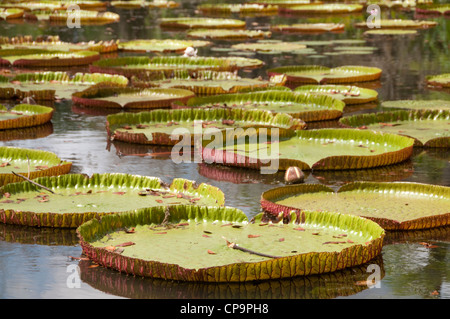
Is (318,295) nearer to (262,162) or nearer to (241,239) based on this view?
(241,239)

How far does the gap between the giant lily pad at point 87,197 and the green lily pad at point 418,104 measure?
5.57m

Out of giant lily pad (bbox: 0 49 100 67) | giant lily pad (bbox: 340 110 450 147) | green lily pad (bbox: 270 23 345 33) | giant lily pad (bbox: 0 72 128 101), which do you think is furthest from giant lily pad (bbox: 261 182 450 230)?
green lily pad (bbox: 270 23 345 33)

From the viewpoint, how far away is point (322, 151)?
9438 mm

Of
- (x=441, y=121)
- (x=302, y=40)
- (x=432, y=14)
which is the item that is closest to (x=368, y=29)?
(x=302, y=40)

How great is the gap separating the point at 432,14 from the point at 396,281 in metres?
24.2

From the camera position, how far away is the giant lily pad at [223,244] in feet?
18.5

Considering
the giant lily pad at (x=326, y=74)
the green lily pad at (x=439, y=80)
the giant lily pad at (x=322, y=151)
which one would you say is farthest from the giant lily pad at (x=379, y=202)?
the green lily pad at (x=439, y=80)

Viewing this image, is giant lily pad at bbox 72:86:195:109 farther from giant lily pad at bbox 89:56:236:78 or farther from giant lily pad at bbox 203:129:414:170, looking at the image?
giant lily pad at bbox 203:129:414:170

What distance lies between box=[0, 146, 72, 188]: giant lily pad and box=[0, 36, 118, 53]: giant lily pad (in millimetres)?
10476

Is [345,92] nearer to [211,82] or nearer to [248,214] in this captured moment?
[211,82]

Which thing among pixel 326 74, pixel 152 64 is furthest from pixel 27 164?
pixel 152 64

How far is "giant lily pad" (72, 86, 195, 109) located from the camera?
12492 millimetres

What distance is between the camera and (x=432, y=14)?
28.8m

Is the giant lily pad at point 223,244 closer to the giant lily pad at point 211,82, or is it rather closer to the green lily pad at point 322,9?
the giant lily pad at point 211,82
